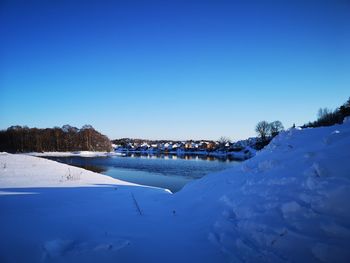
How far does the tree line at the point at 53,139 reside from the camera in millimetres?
114062

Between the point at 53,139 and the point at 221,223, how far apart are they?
429 ft

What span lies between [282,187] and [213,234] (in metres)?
2.47

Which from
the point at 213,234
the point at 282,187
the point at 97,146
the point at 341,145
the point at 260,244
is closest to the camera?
the point at 260,244

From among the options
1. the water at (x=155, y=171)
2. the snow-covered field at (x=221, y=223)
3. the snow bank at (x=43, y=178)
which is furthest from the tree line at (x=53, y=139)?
the snow-covered field at (x=221, y=223)

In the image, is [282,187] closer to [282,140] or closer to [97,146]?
[282,140]

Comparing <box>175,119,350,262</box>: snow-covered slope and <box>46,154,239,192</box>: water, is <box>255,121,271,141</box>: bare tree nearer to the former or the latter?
<box>46,154,239,192</box>: water

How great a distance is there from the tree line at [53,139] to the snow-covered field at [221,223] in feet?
396

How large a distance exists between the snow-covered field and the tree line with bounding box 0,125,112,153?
121 m

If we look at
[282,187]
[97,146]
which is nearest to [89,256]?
[282,187]

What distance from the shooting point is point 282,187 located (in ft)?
23.1

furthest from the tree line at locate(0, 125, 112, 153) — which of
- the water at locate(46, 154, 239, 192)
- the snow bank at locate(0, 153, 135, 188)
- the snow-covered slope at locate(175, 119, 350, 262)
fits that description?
the snow-covered slope at locate(175, 119, 350, 262)

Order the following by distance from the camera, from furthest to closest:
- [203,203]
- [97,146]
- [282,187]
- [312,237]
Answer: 1. [97,146]
2. [203,203]
3. [282,187]
4. [312,237]

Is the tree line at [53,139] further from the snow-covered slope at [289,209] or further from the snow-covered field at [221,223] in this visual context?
the snow-covered slope at [289,209]

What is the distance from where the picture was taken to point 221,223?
270 inches
